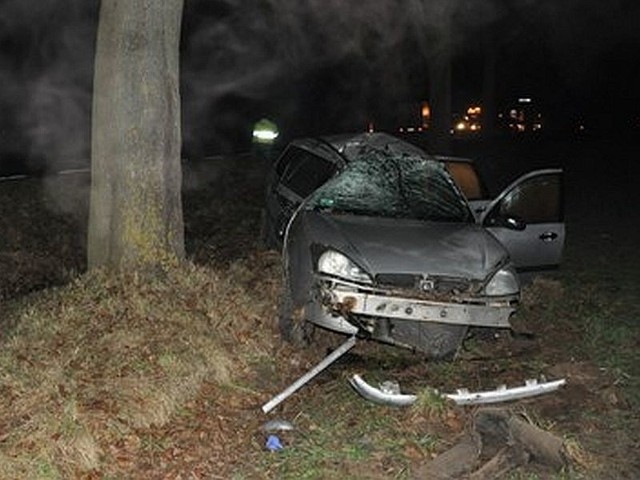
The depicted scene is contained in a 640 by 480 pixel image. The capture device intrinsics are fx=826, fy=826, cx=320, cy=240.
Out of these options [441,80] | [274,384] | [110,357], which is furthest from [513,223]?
[441,80]

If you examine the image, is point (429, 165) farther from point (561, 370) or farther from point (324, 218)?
point (561, 370)

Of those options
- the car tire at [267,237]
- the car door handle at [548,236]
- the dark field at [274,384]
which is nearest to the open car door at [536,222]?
the car door handle at [548,236]

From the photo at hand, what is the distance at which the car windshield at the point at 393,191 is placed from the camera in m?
7.14

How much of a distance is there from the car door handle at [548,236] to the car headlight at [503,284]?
54.9 inches

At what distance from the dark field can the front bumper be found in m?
0.43

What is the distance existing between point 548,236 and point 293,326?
2.77 metres

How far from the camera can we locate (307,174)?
830cm

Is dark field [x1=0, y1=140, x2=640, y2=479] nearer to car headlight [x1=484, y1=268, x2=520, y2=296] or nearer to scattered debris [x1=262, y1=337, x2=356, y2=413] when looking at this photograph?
scattered debris [x1=262, y1=337, x2=356, y2=413]

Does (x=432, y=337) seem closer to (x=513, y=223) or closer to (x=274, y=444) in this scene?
(x=513, y=223)

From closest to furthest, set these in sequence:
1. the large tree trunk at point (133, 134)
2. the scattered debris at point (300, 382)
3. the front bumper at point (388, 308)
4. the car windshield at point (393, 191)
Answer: the scattered debris at point (300, 382) → the front bumper at point (388, 308) → the large tree trunk at point (133, 134) → the car windshield at point (393, 191)

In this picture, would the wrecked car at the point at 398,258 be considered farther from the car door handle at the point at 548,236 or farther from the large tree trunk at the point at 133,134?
the large tree trunk at the point at 133,134

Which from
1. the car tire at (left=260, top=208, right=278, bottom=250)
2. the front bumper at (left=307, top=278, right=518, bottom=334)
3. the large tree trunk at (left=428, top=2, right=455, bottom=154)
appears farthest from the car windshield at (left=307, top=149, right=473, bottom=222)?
the large tree trunk at (left=428, top=2, right=455, bottom=154)

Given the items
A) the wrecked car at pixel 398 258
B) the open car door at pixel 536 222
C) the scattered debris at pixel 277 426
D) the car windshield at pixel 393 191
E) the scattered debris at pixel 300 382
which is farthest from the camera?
the open car door at pixel 536 222

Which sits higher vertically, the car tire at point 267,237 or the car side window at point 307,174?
the car side window at point 307,174
